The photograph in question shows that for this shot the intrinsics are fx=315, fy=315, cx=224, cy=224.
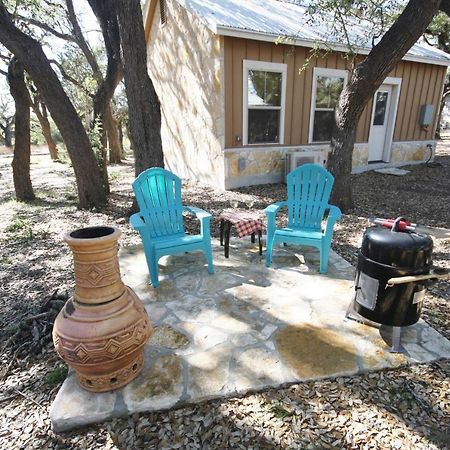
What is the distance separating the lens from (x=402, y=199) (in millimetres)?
5785

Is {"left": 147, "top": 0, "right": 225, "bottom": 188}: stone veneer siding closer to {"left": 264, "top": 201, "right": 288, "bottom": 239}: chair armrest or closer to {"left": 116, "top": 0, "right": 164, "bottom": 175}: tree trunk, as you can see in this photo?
{"left": 116, "top": 0, "right": 164, "bottom": 175}: tree trunk

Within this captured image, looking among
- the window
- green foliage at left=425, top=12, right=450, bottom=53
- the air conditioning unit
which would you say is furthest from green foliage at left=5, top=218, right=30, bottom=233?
green foliage at left=425, top=12, right=450, bottom=53

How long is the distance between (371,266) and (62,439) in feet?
6.26

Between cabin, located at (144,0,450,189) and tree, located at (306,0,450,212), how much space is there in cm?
139

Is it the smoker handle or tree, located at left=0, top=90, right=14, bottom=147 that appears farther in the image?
tree, located at left=0, top=90, right=14, bottom=147

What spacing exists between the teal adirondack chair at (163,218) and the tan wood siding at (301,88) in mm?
3349

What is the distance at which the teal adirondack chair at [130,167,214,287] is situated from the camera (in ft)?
9.10

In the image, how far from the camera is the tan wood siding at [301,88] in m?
5.92

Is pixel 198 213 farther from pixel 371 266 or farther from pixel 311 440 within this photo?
pixel 311 440

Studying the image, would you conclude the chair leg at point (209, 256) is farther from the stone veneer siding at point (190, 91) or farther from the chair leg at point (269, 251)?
the stone veneer siding at point (190, 91)

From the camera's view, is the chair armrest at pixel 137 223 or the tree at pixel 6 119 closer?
the chair armrest at pixel 137 223

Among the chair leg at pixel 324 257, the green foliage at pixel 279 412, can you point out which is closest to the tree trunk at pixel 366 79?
the chair leg at pixel 324 257

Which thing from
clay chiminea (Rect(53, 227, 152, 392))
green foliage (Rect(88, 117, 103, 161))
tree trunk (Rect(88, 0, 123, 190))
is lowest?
clay chiminea (Rect(53, 227, 152, 392))

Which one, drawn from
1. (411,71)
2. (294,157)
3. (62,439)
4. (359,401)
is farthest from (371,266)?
(411,71)
